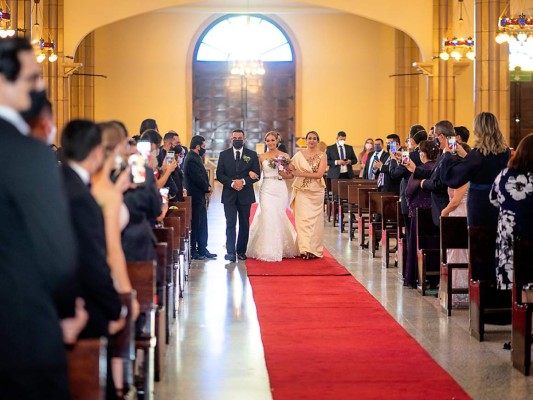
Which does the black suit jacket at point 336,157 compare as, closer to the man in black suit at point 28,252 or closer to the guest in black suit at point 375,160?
the guest in black suit at point 375,160

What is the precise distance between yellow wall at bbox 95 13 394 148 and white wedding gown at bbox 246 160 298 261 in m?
19.3

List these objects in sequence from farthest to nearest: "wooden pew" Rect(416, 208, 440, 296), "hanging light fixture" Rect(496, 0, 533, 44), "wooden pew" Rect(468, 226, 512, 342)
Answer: "hanging light fixture" Rect(496, 0, 533, 44) < "wooden pew" Rect(416, 208, 440, 296) < "wooden pew" Rect(468, 226, 512, 342)

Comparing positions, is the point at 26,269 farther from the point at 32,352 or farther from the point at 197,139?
the point at 197,139

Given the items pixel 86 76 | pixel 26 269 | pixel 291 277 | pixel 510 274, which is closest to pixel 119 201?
pixel 26 269

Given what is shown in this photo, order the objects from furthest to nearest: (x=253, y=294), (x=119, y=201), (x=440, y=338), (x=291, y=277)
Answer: (x=291, y=277), (x=253, y=294), (x=440, y=338), (x=119, y=201)

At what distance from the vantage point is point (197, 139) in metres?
14.2

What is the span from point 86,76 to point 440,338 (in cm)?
2511

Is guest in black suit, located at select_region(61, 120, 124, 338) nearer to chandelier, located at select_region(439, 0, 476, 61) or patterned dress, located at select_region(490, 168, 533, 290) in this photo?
patterned dress, located at select_region(490, 168, 533, 290)

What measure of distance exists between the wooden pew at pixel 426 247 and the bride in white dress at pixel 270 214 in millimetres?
3489

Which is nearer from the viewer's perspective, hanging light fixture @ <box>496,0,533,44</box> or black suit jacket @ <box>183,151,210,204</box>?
black suit jacket @ <box>183,151,210,204</box>

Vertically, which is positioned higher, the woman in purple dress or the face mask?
the face mask

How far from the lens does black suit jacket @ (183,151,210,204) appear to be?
14.0 meters

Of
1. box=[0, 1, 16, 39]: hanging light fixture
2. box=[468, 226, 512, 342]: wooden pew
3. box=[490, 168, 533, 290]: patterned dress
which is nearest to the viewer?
box=[490, 168, 533, 290]: patterned dress

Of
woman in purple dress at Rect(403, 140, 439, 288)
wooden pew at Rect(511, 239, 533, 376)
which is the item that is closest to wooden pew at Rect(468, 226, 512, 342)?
wooden pew at Rect(511, 239, 533, 376)
